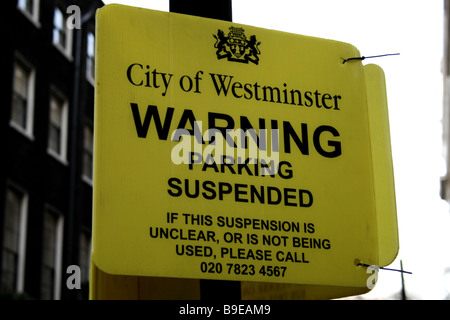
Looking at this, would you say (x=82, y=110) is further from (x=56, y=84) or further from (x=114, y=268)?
(x=114, y=268)

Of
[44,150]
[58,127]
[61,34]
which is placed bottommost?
[44,150]

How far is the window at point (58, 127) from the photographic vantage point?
898 inches

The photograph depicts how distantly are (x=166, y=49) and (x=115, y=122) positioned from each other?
1.17ft

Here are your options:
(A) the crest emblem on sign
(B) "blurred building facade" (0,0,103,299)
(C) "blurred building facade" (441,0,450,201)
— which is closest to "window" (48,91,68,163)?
(B) "blurred building facade" (0,0,103,299)

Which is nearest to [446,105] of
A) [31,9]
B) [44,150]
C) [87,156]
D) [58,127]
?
[87,156]

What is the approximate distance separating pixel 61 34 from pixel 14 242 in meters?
6.50

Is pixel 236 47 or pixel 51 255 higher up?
pixel 51 255

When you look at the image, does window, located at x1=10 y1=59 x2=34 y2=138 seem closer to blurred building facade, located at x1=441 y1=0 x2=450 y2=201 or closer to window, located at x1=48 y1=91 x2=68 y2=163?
window, located at x1=48 y1=91 x2=68 y2=163

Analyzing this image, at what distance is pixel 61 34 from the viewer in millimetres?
24219

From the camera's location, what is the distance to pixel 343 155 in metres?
3.39

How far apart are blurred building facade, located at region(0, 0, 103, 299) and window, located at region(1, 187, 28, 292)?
0.07ft

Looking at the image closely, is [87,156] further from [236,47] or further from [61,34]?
[236,47]

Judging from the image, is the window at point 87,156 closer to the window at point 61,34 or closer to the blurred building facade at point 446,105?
the window at point 61,34
